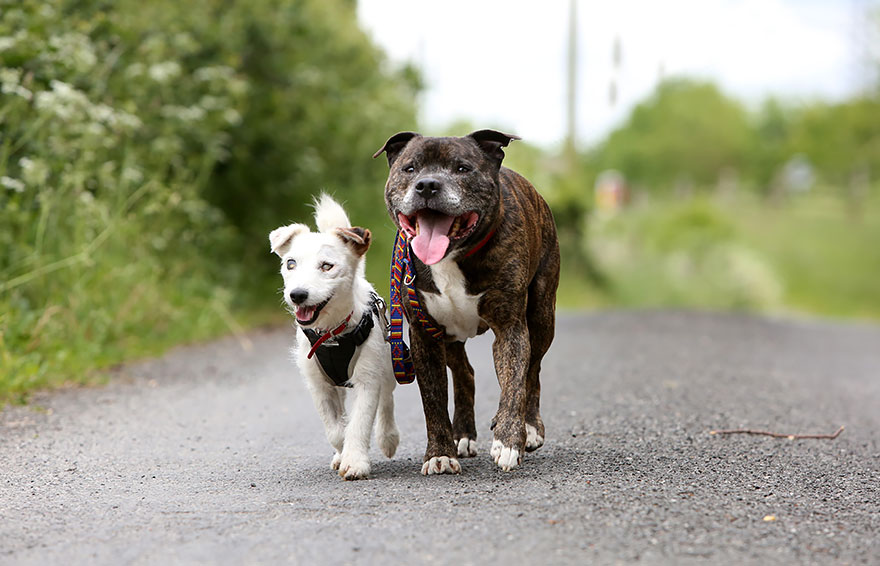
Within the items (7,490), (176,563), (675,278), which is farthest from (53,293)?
(675,278)

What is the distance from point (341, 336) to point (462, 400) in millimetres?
1016

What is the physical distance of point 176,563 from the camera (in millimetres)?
4004

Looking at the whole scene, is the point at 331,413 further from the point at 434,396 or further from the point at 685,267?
the point at 685,267

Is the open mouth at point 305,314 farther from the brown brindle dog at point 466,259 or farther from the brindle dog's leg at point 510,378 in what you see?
the brindle dog's leg at point 510,378

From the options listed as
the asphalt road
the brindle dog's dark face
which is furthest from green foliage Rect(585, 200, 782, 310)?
the brindle dog's dark face

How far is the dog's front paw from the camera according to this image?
637cm

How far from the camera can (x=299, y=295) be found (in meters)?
5.56

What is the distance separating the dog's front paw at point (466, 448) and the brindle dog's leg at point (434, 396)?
19.9 inches

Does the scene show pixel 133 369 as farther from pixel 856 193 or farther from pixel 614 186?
pixel 614 186

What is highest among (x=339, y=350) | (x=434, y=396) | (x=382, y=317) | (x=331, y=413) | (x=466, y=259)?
(x=466, y=259)

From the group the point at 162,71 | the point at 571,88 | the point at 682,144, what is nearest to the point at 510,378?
the point at 162,71

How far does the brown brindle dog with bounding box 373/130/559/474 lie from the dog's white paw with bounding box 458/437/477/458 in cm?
34

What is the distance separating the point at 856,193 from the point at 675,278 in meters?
23.6

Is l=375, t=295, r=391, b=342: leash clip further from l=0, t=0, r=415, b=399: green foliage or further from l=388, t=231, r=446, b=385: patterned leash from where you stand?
l=0, t=0, r=415, b=399: green foliage
